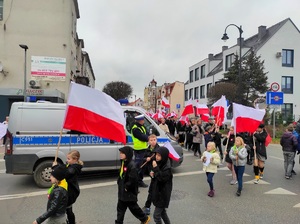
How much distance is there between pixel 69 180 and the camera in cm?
446

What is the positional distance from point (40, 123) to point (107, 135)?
3.27 metres

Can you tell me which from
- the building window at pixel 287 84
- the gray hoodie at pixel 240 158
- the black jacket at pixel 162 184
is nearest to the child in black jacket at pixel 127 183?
the black jacket at pixel 162 184

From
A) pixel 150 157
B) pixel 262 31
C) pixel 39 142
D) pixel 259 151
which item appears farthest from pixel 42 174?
pixel 262 31

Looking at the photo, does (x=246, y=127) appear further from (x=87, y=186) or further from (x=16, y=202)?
(x=16, y=202)

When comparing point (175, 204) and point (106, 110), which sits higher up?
point (106, 110)

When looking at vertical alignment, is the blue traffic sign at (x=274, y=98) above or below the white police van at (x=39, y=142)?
above

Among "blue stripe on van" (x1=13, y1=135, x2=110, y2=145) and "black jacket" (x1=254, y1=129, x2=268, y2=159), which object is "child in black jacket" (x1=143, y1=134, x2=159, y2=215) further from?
"black jacket" (x1=254, y1=129, x2=268, y2=159)

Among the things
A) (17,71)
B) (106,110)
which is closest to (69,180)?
(106,110)

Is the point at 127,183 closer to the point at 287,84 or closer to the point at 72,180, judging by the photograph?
the point at 72,180

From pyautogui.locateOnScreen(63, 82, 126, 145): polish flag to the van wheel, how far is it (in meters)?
3.22

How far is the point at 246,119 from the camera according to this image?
864cm

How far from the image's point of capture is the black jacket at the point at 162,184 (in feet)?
15.6

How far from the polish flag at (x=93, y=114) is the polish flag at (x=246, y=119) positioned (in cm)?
462

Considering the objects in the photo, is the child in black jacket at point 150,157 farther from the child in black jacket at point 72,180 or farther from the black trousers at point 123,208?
the child in black jacket at point 72,180
